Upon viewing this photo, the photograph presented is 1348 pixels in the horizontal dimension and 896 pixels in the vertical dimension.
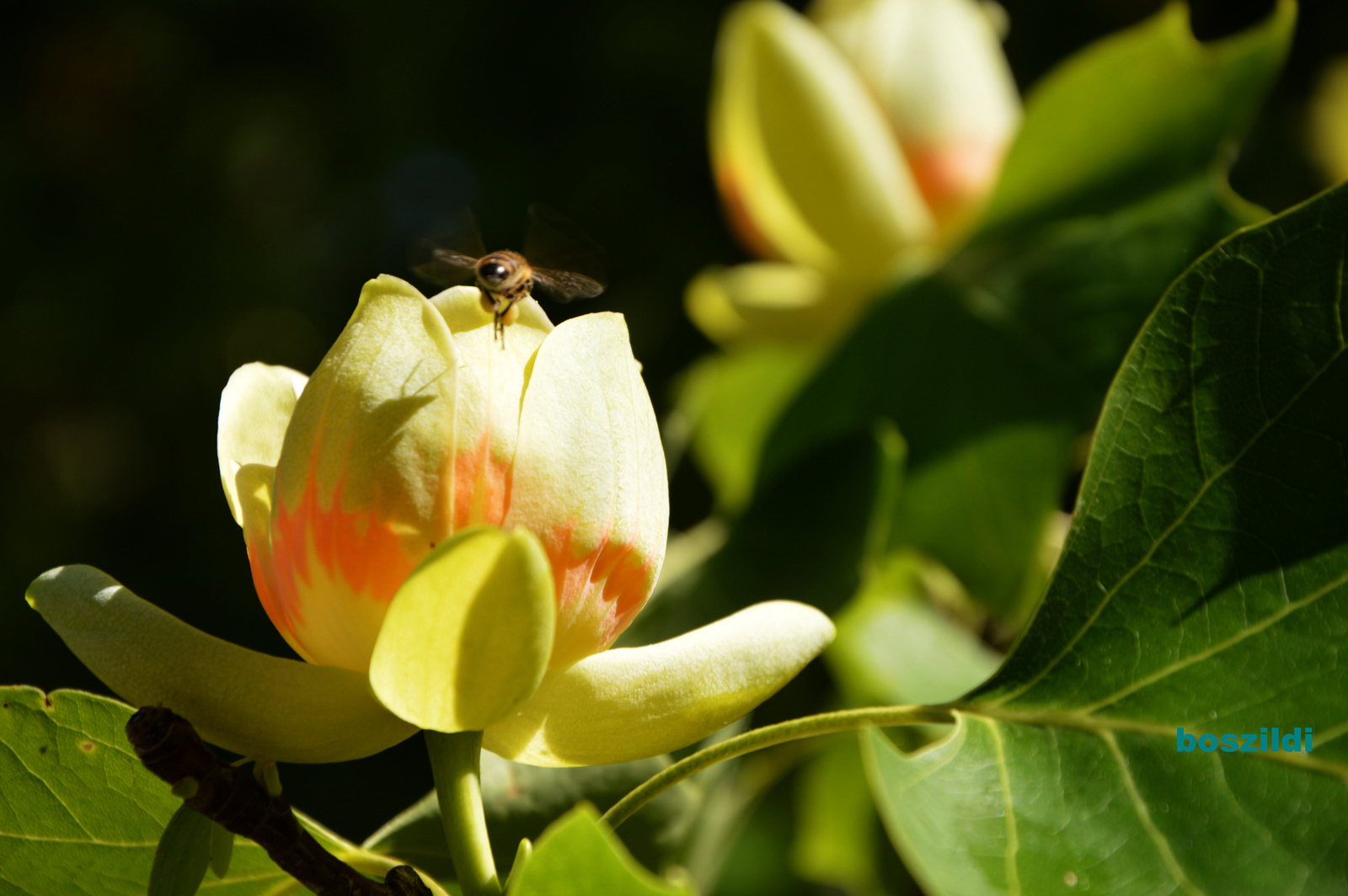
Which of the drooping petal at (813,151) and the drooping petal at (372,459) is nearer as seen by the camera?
the drooping petal at (372,459)

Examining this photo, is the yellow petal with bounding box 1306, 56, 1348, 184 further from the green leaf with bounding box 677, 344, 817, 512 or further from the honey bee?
the honey bee

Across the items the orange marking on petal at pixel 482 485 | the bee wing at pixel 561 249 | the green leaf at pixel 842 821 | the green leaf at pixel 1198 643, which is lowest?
the green leaf at pixel 842 821

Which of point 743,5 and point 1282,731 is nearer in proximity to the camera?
point 1282,731

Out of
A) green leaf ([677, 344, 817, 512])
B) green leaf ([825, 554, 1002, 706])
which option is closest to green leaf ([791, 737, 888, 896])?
green leaf ([825, 554, 1002, 706])

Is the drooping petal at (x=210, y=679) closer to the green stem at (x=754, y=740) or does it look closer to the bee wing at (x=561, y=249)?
the green stem at (x=754, y=740)

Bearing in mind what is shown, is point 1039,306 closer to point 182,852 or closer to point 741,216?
point 741,216

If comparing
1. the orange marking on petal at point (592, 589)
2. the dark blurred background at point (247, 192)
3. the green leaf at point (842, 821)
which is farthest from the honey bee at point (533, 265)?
the dark blurred background at point (247, 192)

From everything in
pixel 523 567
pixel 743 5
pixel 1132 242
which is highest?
pixel 743 5

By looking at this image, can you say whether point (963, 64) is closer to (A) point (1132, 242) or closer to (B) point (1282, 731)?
(A) point (1132, 242)

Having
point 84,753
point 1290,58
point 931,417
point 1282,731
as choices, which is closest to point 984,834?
point 1282,731
